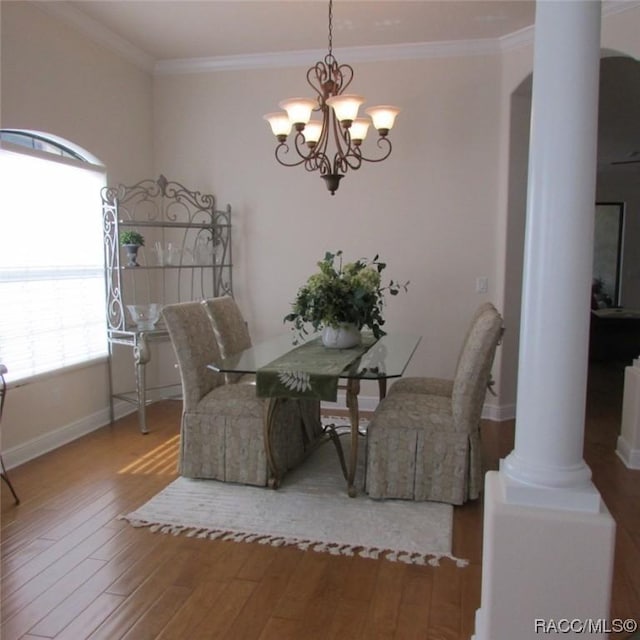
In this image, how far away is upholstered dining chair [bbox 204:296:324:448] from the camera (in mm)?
3627

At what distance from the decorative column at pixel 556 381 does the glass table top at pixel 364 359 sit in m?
1.07

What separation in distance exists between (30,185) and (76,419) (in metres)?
1.66

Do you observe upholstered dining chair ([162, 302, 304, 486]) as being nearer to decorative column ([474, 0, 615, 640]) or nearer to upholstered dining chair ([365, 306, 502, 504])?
upholstered dining chair ([365, 306, 502, 504])

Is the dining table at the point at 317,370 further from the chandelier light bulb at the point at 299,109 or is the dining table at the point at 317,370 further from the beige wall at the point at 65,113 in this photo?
the beige wall at the point at 65,113

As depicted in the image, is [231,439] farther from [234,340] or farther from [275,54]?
[275,54]

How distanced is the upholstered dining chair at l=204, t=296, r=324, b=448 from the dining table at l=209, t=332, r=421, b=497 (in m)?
0.22

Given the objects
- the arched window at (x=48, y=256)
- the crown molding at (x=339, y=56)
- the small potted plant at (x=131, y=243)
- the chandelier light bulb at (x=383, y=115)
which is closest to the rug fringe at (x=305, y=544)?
the arched window at (x=48, y=256)

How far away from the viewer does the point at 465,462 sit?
2.95m

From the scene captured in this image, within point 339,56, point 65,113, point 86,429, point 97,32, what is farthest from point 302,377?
point 97,32

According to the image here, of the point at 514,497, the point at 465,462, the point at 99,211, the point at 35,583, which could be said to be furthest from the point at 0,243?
the point at 514,497

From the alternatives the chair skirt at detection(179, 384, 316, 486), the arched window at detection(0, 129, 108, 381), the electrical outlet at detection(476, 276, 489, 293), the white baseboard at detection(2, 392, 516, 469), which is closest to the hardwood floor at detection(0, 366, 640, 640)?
the chair skirt at detection(179, 384, 316, 486)

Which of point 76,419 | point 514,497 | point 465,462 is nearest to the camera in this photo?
point 514,497

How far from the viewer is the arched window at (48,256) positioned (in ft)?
11.5

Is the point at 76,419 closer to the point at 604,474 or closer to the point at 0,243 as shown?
the point at 0,243
